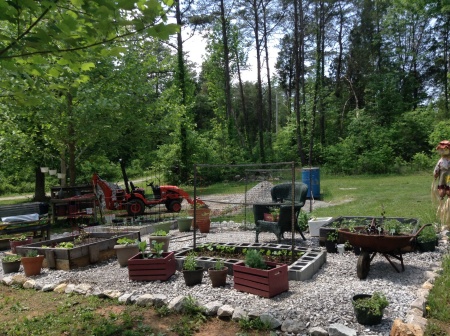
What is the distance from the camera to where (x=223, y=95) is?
30391 mm

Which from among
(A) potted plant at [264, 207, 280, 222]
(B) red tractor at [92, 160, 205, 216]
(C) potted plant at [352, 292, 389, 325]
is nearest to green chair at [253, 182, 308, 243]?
(A) potted plant at [264, 207, 280, 222]

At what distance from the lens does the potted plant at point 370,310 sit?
3.34 m

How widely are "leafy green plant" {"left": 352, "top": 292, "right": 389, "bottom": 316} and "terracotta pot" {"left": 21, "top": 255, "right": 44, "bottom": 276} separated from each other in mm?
4445

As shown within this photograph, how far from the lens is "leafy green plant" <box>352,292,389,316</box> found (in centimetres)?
334

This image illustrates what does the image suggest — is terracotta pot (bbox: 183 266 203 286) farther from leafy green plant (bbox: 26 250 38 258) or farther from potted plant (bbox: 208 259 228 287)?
leafy green plant (bbox: 26 250 38 258)

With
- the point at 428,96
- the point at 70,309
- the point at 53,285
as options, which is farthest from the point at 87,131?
the point at 428,96

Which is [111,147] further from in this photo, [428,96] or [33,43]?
[428,96]

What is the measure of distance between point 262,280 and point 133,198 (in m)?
7.87

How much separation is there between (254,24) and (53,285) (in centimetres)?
2450

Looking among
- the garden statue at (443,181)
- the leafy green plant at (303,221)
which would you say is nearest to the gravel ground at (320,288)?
the garden statue at (443,181)

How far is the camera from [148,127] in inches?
473

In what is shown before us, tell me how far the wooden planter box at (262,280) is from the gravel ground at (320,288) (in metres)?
0.07

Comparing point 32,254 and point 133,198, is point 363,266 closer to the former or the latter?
point 32,254

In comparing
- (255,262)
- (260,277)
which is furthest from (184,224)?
(260,277)
